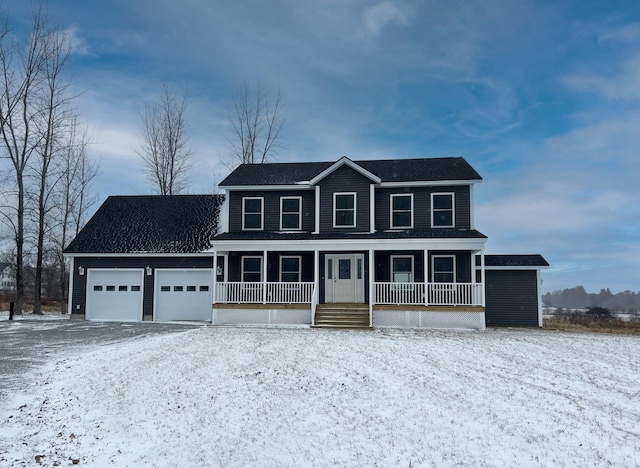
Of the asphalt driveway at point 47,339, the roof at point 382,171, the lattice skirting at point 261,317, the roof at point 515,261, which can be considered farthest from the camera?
the roof at point 515,261

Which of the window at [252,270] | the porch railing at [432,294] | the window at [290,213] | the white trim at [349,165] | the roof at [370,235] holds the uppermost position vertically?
the white trim at [349,165]

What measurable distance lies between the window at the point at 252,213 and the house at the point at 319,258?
0.04 metres

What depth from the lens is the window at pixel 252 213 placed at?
806 inches

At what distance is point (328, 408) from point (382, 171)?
1436cm

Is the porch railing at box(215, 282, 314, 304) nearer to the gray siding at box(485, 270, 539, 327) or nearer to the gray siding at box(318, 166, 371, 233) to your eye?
the gray siding at box(318, 166, 371, 233)

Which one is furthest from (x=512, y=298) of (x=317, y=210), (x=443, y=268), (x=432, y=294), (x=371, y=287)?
(x=317, y=210)

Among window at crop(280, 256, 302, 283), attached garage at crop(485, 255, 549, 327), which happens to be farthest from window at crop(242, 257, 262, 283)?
attached garage at crop(485, 255, 549, 327)

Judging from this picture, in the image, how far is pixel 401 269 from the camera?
1931cm

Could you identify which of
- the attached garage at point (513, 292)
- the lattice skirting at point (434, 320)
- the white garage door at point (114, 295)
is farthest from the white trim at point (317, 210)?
the white garage door at point (114, 295)

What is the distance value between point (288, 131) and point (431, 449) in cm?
2881

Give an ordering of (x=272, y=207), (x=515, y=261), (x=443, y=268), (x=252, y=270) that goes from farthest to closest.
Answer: (x=272, y=207) → (x=252, y=270) → (x=515, y=261) → (x=443, y=268)

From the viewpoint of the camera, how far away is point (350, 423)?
7.03 metres

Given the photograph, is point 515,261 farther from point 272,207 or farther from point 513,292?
point 272,207

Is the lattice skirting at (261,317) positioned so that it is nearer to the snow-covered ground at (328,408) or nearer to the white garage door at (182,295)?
the white garage door at (182,295)
